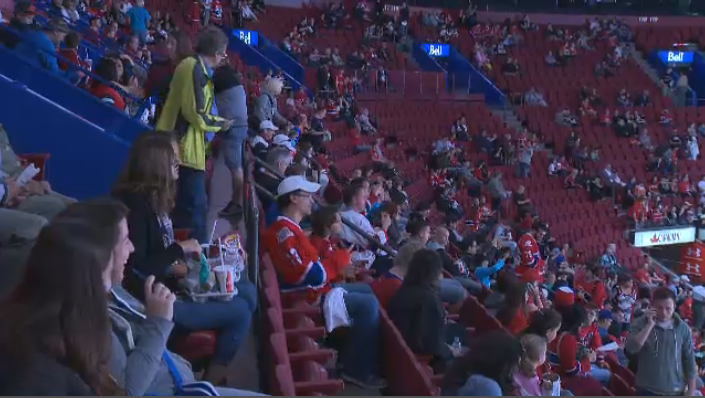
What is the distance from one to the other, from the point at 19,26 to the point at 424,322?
416cm

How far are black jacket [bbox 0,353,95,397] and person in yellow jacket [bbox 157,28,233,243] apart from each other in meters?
2.73

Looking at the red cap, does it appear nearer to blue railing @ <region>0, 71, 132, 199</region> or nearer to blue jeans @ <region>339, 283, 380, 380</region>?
blue jeans @ <region>339, 283, 380, 380</region>

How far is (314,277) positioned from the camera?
419cm

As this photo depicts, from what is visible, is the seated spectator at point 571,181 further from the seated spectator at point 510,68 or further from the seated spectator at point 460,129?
the seated spectator at point 510,68

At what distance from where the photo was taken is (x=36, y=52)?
6180 mm

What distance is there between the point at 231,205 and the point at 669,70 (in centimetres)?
1999

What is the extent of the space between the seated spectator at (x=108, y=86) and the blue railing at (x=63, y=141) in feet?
1.89

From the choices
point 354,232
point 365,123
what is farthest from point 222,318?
point 365,123

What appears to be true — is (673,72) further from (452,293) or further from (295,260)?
(295,260)

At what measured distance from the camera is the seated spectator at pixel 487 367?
300cm

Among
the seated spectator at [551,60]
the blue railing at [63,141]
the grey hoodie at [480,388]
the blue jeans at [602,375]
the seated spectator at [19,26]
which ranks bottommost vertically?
the blue jeans at [602,375]

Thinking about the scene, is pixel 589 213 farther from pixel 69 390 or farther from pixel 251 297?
pixel 69 390

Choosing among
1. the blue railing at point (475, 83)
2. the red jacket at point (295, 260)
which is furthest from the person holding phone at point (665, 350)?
the blue railing at point (475, 83)

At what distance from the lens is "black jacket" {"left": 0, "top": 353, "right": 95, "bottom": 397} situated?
1701 millimetres
